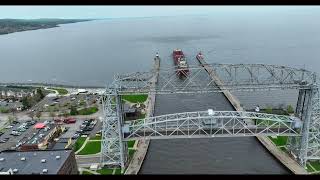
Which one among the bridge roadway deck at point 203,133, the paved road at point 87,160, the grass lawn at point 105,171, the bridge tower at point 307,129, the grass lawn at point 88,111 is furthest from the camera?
the grass lawn at point 88,111

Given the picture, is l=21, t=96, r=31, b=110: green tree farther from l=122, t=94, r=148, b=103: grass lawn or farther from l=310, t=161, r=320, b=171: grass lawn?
l=310, t=161, r=320, b=171: grass lawn

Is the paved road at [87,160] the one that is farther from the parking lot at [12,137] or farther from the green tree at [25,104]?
the green tree at [25,104]

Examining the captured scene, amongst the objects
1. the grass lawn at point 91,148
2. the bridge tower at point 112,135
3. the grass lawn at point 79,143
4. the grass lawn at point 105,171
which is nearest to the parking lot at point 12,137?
the grass lawn at point 79,143

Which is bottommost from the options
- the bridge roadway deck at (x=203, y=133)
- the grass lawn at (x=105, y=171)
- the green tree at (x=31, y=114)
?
the grass lawn at (x=105, y=171)

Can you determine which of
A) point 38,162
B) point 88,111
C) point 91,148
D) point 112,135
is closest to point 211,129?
point 112,135

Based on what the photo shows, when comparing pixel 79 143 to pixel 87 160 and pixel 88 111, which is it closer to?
pixel 87 160

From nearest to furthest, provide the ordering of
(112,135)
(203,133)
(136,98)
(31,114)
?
(112,135) → (203,133) → (31,114) → (136,98)
